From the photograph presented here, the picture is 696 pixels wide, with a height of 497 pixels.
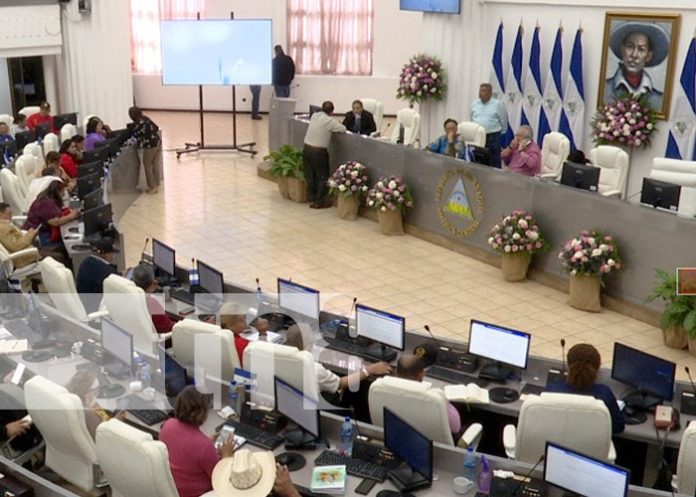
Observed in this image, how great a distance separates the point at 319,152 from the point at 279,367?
7774mm

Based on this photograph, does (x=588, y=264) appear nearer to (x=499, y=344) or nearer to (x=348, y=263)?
(x=348, y=263)

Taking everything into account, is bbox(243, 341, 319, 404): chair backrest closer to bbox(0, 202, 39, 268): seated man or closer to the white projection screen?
bbox(0, 202, 39, 268): seated man

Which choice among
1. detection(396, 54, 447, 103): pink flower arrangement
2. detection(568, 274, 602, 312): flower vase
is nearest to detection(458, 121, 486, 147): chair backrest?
detection(396, 54, 447, 103): pink flower arrangement

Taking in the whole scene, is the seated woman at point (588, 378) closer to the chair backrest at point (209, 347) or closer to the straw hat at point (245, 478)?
the straw hat at point (245, 478)

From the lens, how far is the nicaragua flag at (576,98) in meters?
13.0

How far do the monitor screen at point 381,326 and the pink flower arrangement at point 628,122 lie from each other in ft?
21.7

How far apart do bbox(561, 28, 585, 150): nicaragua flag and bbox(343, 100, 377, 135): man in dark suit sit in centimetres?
311

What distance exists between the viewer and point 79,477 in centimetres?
557

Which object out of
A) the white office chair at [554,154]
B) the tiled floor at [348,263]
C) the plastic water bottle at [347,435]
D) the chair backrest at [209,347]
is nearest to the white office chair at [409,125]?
the tiled floor at [348,263]

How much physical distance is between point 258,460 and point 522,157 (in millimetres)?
7552

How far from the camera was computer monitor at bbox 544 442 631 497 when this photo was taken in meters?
4.65

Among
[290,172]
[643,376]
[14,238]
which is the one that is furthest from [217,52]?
[643,376]

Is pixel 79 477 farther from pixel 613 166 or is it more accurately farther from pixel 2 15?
pixel 2 15

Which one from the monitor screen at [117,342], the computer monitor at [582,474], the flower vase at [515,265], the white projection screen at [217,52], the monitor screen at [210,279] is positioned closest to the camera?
the computer monitor at [582,474]
